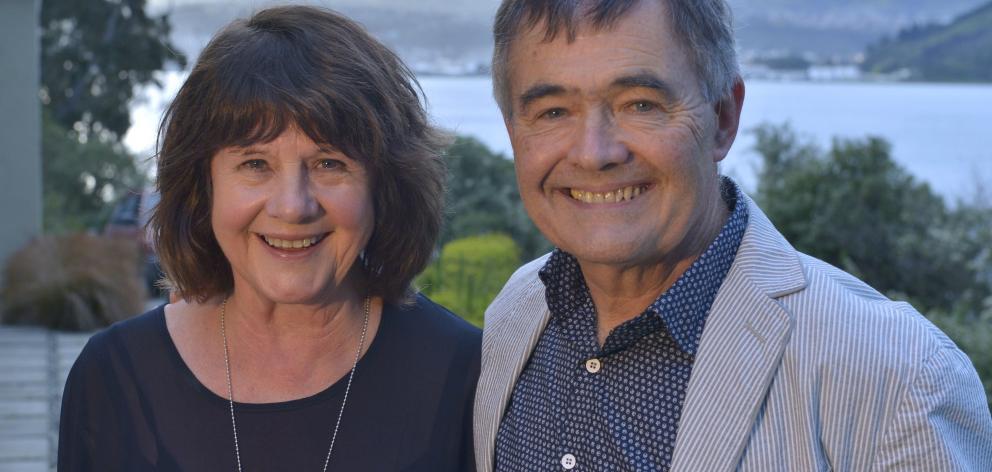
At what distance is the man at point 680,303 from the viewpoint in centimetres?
205

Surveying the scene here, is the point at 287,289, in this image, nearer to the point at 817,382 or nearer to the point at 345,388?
the point at 345,388

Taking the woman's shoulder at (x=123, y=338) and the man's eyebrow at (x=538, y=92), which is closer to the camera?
the man's eyebrow at (x=538, y=92)

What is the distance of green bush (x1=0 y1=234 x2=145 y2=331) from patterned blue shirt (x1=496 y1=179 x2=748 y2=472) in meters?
8.74

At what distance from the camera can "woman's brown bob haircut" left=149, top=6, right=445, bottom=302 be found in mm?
2645

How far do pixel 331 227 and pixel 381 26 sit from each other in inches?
31.2

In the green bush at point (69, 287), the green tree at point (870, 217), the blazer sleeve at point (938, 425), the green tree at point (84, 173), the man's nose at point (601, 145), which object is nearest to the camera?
the blazer sleeve at point (938, 425)

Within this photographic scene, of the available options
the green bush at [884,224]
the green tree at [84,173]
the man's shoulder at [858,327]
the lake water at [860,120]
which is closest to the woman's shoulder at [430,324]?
the lake water at [860,120]

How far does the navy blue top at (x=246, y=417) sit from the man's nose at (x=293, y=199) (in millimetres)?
478

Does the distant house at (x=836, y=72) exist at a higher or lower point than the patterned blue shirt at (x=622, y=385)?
higher

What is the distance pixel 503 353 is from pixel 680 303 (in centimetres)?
57

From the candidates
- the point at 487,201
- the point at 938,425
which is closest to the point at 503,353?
the point at 938,425

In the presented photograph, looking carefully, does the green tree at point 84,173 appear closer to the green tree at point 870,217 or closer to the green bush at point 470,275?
the green tree at point 870,217

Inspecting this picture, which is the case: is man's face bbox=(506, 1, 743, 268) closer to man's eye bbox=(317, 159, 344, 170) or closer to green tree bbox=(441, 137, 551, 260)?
man's eye bbox=(317, 159, 344, 170)

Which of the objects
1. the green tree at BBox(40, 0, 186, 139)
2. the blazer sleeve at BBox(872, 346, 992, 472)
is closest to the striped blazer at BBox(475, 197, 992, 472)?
the blazer sleeve at BBox(872, 346, 992, 472)
